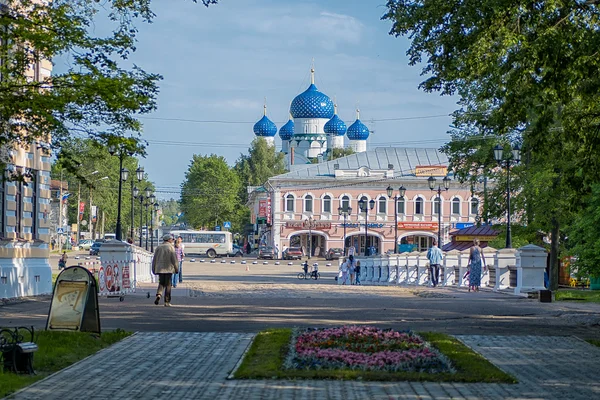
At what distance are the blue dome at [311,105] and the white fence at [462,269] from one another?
221 ft

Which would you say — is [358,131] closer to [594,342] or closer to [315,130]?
[315,130]

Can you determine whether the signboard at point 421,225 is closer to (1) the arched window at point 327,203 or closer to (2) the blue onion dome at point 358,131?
(1) the arched window at point 327,203

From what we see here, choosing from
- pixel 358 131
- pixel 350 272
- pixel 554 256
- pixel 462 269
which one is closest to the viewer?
pixel 462 269

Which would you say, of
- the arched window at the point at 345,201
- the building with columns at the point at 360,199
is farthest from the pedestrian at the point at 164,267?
the arched window at the point at 345,201

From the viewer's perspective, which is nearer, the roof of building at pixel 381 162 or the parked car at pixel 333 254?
the parked car at pixel 333 254

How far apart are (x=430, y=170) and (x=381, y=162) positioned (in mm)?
7133

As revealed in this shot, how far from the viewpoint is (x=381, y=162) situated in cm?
10538

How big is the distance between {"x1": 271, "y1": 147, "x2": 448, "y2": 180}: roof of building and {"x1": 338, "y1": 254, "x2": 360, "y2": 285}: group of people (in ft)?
163

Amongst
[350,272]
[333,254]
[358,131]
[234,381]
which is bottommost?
[234,381]

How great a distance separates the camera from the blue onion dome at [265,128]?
142000 millimetres

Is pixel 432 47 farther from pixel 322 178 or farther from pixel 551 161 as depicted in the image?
pixel 322 178

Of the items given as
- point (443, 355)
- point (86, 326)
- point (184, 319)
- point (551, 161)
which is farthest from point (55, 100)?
point (551, 161)

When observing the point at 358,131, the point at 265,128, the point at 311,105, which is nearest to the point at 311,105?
the point at 311,105

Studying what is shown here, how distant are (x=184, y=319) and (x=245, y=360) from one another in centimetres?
705
